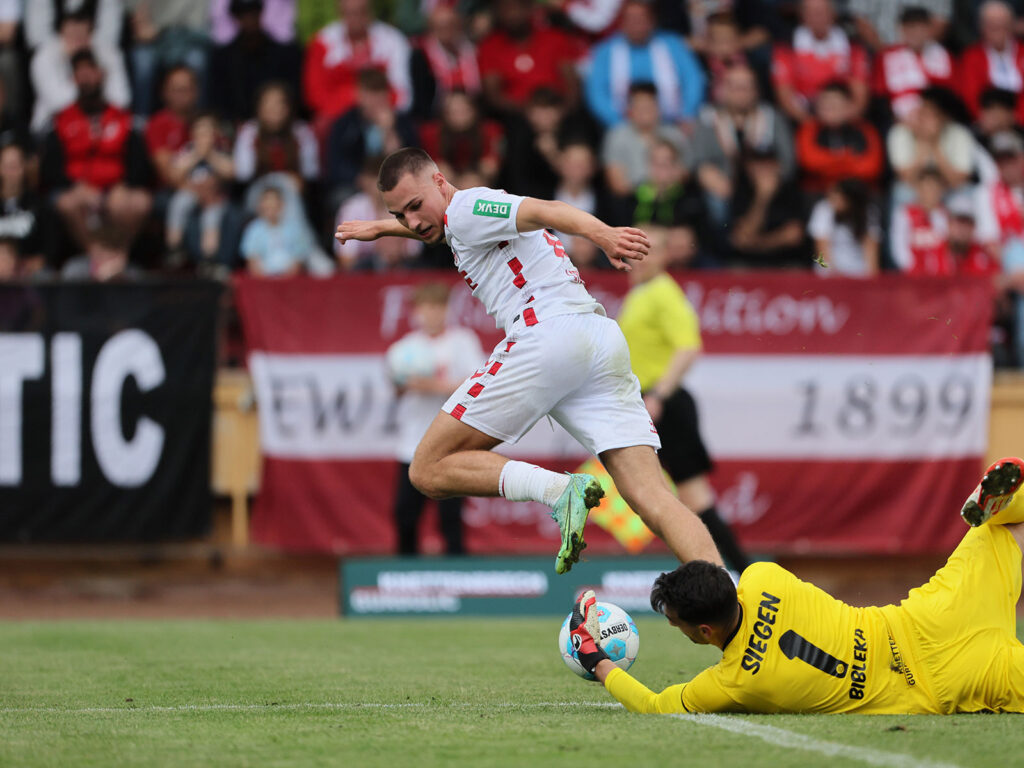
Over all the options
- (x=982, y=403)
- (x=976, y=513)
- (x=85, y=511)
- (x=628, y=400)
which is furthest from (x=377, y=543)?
(x=976, y=513)

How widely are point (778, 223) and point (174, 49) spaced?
6515mm

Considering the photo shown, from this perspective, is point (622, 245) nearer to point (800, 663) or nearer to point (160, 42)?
point (800, 663)

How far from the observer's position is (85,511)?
1166 cm

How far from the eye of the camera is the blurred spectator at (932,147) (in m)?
14.0

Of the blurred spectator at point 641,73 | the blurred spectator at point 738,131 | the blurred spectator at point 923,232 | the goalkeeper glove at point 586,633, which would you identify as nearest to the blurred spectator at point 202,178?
the blurred spectator at point 641,73

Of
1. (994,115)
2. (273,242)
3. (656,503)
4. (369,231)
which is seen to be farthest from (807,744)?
(994,115)

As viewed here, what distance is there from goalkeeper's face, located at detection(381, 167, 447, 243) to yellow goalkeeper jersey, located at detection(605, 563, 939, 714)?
7.05 feet

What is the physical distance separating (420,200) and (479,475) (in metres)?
1.21

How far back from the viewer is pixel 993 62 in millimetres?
15273

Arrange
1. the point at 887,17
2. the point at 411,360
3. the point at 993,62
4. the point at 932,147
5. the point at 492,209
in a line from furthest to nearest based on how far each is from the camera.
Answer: the point at 887,17, the point at 993,62, the point at 932,147, the point at 411,360, the point at 492,209

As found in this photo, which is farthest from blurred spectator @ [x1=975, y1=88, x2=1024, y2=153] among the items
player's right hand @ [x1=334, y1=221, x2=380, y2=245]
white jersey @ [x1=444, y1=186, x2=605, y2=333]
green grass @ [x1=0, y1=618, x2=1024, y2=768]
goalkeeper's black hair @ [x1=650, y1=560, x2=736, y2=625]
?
goalkeeper's black hair @ [x1=650, y1=560, x2=736, y2=625]

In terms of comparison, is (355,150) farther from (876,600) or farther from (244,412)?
(876,600)

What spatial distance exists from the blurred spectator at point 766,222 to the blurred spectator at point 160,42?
5.75m

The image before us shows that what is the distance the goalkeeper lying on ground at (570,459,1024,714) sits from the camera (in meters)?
4.88
